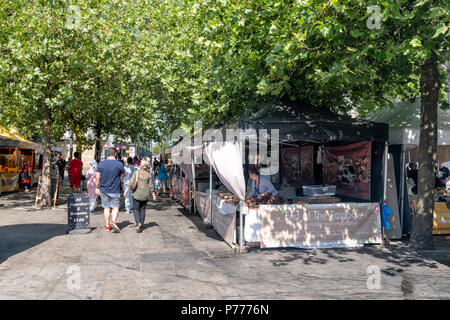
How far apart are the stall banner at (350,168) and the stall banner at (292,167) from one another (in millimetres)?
1061

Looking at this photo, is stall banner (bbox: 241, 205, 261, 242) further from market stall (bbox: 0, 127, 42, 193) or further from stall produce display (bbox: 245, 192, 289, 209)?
market stall (bbox: 0, 127, 42, 193)

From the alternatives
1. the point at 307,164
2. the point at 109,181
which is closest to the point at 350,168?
the point at 307,164

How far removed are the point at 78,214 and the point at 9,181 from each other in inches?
509

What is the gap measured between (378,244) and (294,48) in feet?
15.2

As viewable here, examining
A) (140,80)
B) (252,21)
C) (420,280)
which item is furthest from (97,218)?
(420,280)

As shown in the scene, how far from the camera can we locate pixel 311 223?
8.12m

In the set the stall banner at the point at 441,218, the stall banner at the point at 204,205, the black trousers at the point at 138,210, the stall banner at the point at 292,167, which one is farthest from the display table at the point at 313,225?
the stall banner at the point at 292,167

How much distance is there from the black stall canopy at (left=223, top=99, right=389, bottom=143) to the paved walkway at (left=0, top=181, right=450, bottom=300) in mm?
2339

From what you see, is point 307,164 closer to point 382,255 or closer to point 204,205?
point 204,205

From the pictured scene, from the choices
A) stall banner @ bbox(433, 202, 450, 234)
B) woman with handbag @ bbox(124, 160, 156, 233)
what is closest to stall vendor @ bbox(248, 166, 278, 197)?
woman with handbag @ bbox(124, 160, 156, 233)

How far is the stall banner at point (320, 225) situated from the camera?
789 centimetres

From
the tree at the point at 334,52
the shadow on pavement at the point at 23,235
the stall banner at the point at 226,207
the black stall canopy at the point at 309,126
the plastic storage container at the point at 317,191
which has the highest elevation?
the tree at the point at 334,52

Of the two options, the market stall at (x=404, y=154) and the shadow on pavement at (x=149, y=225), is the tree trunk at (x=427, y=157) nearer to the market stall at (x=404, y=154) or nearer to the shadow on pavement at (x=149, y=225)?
the market stall at (x=404, y=154)

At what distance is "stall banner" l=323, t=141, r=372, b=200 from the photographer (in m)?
9.50
